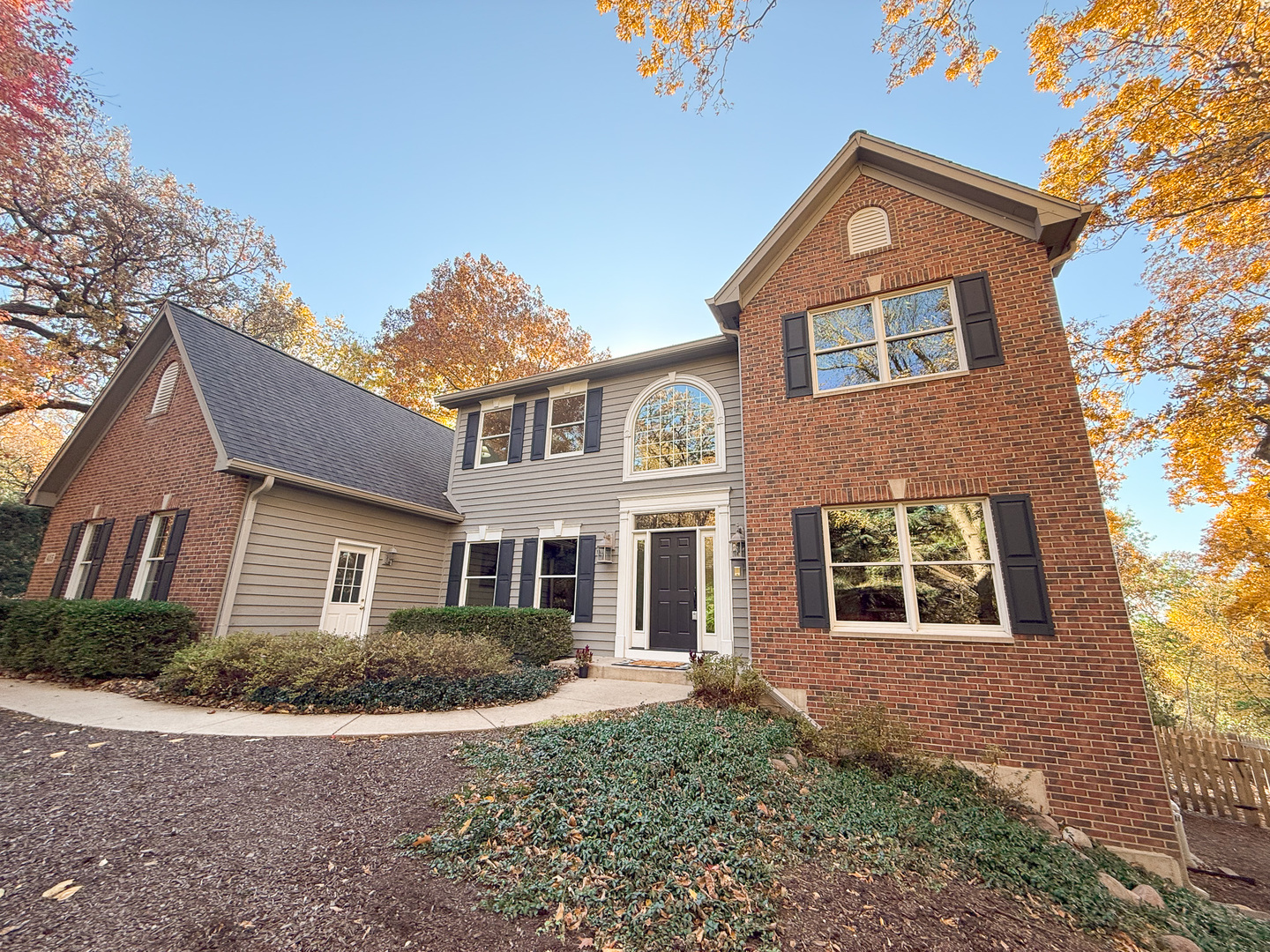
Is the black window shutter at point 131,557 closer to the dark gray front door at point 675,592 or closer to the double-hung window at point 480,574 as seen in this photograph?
the double-hung window at point 480,574

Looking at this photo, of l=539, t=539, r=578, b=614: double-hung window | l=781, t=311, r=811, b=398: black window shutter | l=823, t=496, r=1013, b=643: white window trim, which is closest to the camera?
l=823, t=496, r=1013, b=643: white window trim

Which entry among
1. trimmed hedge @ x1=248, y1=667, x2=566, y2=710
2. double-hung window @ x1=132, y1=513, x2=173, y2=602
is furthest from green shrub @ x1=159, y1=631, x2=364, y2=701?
double-hung window @ x1=132, y1=513, x2=173, y2=602

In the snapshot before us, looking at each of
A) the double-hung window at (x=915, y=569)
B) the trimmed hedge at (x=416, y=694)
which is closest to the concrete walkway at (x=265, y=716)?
the trimmed hedge at (x=416, y=694)

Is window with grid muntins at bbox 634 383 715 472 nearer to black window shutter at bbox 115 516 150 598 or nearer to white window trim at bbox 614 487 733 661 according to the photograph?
white window trim at bbox 614 487 733 661

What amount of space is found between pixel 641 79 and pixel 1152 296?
1107cm

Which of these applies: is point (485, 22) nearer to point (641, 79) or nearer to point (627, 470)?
point (641, 79)

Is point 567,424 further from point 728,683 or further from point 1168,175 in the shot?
point 1168,175

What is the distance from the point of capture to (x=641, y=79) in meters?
6.23

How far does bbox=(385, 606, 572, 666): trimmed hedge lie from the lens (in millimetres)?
8477

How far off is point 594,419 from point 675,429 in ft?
6.00

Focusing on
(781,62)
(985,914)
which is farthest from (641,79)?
(985,914)

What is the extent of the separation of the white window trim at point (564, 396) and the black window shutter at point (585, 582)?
6.45 ft

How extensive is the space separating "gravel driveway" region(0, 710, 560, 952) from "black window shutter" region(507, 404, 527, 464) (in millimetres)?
7211

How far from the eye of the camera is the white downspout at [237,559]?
761cm
